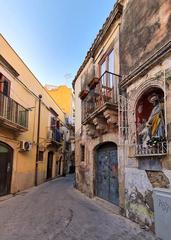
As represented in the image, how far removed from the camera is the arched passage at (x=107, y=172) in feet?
23.5

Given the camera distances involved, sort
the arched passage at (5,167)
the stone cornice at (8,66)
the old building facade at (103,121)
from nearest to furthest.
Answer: the old building facade at (103,121)
the stone cornice at (8,66)
the arched passage at (5,167)

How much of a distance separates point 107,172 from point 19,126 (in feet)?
16.1

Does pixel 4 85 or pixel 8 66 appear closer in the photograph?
pixel 4 85

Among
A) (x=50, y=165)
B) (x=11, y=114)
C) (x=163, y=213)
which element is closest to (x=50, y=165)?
(x=50, y=165)

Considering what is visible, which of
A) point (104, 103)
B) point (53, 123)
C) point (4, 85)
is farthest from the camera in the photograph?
point (53, 123)

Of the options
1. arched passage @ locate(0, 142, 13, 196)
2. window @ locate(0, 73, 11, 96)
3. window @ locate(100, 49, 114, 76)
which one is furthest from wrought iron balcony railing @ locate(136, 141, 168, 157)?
window @ locate(0, 73, 11, 96)

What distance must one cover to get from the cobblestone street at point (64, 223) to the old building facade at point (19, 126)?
8.87 ft

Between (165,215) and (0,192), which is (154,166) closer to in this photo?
(165,215)

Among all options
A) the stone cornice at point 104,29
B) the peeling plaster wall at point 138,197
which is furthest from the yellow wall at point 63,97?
the peeling plaster wall at point 138,197

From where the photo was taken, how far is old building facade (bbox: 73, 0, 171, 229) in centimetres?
474

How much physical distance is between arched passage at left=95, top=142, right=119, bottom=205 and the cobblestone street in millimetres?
637

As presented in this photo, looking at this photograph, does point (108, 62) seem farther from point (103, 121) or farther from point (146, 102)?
point (146, 102)

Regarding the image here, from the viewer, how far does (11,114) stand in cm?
936

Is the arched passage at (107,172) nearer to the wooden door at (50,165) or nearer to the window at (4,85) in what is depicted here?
the window at (4,85)
